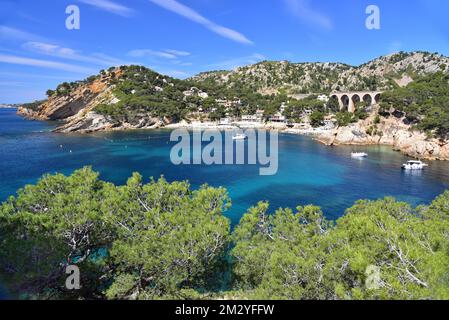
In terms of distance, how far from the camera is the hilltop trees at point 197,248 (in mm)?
9188

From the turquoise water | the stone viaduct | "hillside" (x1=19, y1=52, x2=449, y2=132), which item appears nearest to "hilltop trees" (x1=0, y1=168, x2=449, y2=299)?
the turquoise water

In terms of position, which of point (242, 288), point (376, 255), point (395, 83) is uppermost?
point (395, 83)

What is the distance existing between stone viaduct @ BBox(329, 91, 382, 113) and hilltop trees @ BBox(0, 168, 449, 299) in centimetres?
8810

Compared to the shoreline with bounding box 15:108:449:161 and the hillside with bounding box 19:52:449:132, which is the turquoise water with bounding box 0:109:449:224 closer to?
the shoreline with bounding box 15:108:449:161

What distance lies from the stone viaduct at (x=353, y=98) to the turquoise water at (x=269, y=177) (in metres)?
38.9

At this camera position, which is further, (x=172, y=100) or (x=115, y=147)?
(x=172, y=100)

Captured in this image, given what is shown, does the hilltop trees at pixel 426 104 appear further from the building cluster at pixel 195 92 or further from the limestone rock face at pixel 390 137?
the building cluster at pixel 195 92

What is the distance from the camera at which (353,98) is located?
99.4m

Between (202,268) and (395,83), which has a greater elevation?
(395,83)

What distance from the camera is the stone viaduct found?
3698 inches

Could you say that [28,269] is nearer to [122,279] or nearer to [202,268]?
[122,279]

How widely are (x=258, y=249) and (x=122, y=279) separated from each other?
16.8 feet
